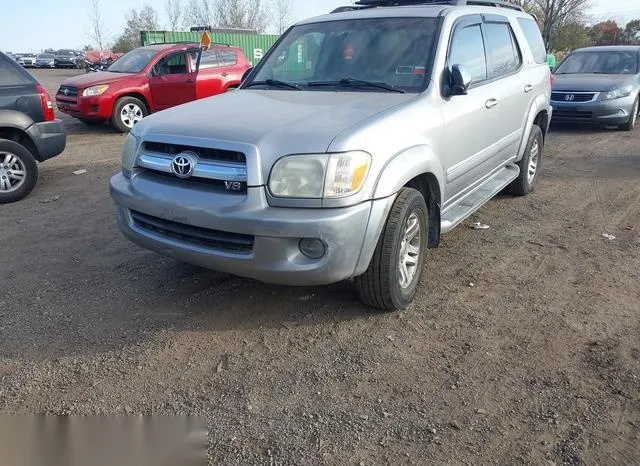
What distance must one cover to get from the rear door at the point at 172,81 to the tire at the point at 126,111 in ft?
1.19

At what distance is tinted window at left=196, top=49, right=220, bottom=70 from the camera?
12406 millimetres

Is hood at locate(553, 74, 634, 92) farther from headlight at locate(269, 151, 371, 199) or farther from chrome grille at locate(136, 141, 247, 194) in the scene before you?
chrome grille at locate(136, 141, 247, 194)

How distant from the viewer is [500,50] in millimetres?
5320

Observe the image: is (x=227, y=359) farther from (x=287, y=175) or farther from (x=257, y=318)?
(x=287, y=175)

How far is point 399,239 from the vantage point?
A: 11.4 ft

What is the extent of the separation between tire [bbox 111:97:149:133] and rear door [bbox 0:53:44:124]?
4.54 meters

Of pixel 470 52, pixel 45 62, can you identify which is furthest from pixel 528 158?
pixel 45 62

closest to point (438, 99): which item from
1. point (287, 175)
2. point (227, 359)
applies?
point (287, 175)

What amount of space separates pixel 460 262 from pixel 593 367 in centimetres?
163

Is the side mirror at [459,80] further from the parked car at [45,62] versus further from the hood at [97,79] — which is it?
the parked car at [45,62]

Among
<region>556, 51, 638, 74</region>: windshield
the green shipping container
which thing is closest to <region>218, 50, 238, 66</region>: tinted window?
<region>556, 51, 638, 74</region>: windshield

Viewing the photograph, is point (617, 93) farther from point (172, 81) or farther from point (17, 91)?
point (17, 91)

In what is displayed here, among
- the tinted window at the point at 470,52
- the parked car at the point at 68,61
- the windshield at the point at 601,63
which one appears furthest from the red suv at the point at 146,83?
the parked car at the point at 68,61

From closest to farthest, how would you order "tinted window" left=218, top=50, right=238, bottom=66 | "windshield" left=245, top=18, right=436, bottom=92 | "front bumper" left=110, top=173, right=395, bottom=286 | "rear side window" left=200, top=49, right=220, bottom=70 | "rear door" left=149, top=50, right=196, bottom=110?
1. "front bumper" left=110, top=173, right=395, bottom=286
2. "windshield" left=245, top=18, right=436, bottom=92
3. "rear door" left=149, top=50, right=196, bottom=110
4. "rear side window" left=200, top=49, right=220, bottom=70
5. "tinted window" left=218, top=50, right=238, bottom=66
